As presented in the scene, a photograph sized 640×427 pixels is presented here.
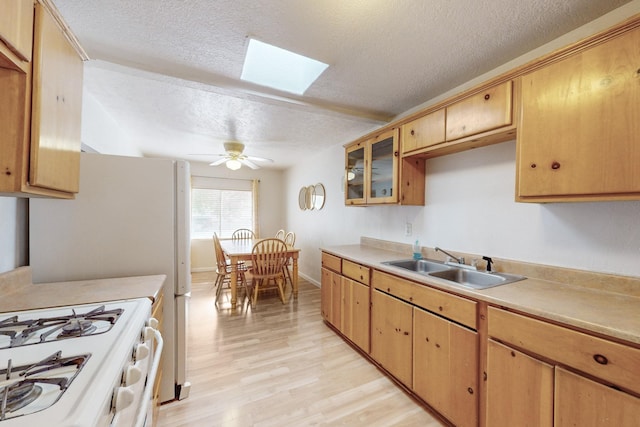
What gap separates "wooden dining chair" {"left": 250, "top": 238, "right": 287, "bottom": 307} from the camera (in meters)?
3.27

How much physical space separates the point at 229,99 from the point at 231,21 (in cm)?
98

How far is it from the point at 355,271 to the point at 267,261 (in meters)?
1.52

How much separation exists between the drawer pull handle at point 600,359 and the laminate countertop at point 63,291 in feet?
6.17

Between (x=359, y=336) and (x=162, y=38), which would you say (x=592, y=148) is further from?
(x=162, y=38)

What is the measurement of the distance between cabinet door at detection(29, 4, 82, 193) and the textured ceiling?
45 centimetres

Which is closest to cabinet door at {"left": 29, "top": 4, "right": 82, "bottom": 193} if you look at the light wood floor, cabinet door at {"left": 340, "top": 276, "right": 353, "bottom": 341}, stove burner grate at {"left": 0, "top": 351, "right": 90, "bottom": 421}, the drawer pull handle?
stove burner grate at {"left": 0, "top": 351, "right": 90, "bottom": 421}

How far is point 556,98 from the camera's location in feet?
3.98

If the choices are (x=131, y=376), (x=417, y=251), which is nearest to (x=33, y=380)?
(x=131, y=376)

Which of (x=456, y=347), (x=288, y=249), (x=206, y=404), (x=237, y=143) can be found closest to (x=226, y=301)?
(x=288, y=249)

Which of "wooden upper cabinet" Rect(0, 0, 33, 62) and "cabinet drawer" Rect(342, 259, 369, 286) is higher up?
"wooden upper cabinet" Rect(0, 0, 33, 62)

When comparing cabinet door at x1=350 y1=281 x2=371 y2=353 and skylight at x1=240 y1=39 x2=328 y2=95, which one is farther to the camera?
cabinet door at x1=350 y1=281 x2=371 y2=353

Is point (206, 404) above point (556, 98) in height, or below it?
below

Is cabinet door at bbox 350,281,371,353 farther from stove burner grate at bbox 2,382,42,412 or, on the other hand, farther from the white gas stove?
stove burner grate at bbox 2,382,42,412

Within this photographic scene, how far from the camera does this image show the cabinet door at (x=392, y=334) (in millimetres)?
1683
